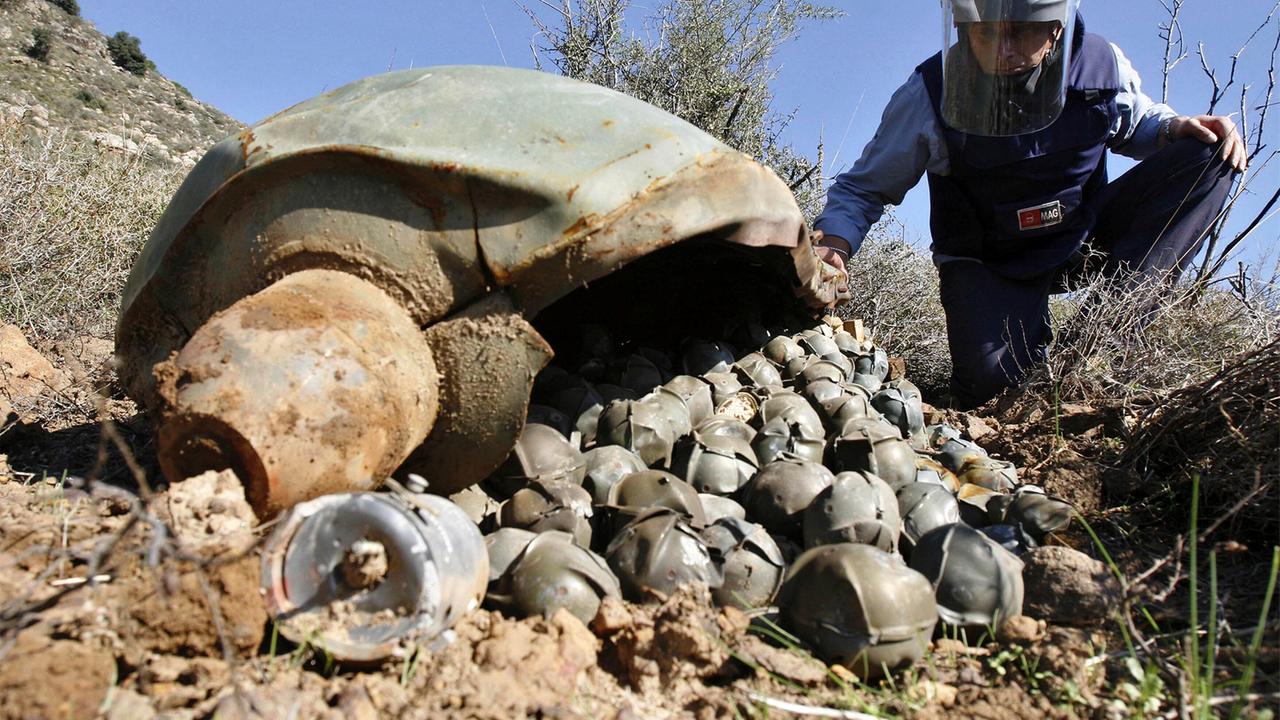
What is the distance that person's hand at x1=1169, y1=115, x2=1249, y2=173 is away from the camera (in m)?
4.46

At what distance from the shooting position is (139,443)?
326 centimetres

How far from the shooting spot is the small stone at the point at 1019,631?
2.00 m

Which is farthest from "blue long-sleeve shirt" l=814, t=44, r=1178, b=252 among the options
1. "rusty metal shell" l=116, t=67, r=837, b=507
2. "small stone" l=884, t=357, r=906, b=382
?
"rusty metal shell" l=116, t=67, r=837, b=507

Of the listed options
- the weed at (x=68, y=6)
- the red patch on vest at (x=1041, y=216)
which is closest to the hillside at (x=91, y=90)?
the weed at (x=68, y=6)

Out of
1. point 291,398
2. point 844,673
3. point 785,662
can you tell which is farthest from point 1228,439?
point 291,398

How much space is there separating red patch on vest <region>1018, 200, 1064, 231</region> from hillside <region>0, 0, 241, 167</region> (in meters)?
15.1

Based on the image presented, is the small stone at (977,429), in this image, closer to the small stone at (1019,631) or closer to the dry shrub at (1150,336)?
the dry shrub at (1150,336)

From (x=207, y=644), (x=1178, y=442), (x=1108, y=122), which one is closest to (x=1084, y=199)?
(x=1108, y=122)

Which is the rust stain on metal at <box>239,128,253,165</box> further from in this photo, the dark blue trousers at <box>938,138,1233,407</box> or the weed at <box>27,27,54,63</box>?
the weed at <box>27,27,54,63</box>

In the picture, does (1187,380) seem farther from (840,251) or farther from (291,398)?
(291,398)

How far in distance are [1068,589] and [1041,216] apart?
325cm

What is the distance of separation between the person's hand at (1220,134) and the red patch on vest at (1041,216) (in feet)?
2.43

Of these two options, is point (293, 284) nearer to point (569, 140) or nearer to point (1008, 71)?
point (569, 140)

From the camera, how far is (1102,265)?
4.91 meters
